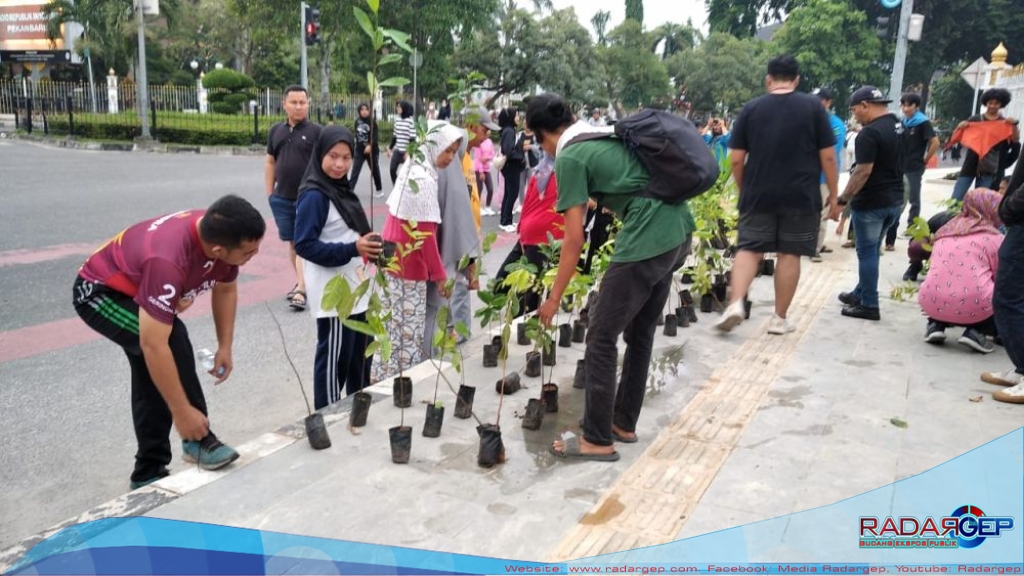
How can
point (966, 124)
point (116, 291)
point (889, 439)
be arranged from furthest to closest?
point (966, 124) < point (889, 439) < point (116, 291)

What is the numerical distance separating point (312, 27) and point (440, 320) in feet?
64.8

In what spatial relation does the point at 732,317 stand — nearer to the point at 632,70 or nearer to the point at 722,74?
the point at 632,70

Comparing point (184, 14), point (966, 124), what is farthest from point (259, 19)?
point (966, 124)

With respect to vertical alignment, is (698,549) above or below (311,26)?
below

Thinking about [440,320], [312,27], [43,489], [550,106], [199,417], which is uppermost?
[312,27]

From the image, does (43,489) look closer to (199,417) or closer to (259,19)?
(199,417)

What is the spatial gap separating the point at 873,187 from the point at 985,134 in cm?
347

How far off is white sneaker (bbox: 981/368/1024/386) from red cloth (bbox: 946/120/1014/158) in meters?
4.90

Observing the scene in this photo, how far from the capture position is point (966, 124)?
8.59 m

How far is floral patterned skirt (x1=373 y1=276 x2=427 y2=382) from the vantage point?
4.84 meters

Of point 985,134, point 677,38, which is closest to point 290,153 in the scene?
point 985,134

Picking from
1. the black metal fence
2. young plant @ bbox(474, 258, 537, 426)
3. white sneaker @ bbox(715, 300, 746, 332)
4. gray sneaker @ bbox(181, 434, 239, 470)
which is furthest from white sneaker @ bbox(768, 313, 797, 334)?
the black metal fence

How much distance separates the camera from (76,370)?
194 inches

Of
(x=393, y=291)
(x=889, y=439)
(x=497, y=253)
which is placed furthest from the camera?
(x=497, y=253)
